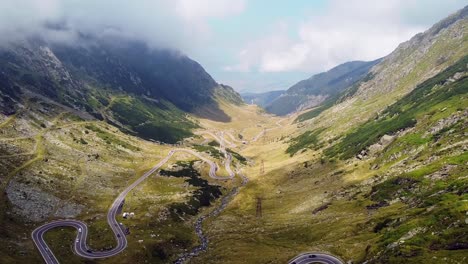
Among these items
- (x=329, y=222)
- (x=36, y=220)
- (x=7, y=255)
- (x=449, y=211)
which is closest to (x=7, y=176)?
(x=36, y=220)

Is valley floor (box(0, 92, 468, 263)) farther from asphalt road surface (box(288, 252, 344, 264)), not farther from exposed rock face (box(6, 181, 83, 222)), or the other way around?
asphalt road surface (box(288, 252, 344, 264))

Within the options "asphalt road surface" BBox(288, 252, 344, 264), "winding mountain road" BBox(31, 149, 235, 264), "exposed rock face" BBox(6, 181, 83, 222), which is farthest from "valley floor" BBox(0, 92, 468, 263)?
"asphalt road surface" BBox(288, 252, 344, 264)

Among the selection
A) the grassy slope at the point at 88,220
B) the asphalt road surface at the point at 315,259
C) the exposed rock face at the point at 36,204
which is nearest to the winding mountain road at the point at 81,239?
the grassy slope at the point at 88,220

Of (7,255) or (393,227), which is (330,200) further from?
(7,255)

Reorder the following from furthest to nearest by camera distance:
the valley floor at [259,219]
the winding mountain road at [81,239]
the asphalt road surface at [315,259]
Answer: the winding mountain road at [81,239] < the asphalt road surface at [315,259] < the valley floor at [259,219]

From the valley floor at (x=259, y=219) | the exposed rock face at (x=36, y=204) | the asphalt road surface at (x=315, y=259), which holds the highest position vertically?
the exposed rock face at (x=36, y=204)

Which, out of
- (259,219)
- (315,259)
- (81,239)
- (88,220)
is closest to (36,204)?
(88,220)

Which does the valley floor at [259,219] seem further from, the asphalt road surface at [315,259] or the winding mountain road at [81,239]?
the asphalt road surface at [315,259]
